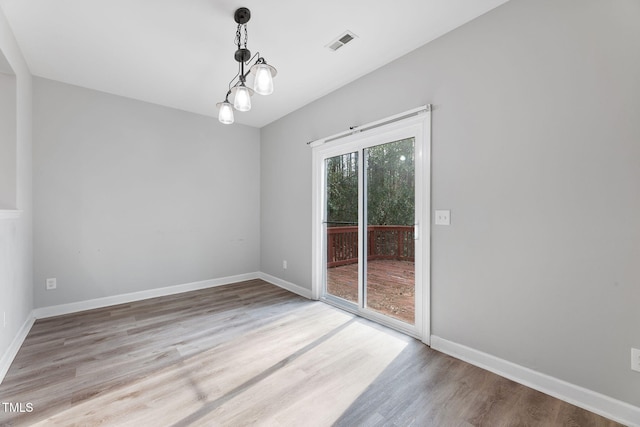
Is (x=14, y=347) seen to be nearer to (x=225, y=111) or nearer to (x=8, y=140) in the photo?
(x=8, y=140)

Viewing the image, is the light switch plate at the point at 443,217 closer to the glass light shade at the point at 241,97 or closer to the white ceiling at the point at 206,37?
the white ceiling at the point at 206,37

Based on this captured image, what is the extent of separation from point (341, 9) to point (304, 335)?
109 inches

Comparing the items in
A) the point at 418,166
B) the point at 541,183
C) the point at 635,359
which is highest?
the point at 418,166

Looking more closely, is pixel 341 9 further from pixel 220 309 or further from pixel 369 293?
pixel 220 309

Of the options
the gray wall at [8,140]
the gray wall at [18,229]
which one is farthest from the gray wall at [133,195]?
the gray wall at [8,140]

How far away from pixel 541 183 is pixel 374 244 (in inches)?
62.6

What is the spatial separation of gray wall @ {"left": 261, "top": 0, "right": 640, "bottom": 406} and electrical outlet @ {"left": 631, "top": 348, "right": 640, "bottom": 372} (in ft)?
0.09

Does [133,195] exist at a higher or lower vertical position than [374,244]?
higher

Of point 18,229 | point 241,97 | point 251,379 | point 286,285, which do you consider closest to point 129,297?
point 18,229

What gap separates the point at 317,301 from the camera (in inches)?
142

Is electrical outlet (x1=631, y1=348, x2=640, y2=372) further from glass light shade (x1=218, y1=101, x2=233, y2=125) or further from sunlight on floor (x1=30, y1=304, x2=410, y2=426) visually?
glass light shade (x1=218, y1=101, x2=233, y2=125)

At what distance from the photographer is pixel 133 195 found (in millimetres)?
3605

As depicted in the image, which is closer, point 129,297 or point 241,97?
point 241,97

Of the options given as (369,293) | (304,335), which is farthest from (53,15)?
(369,293)
